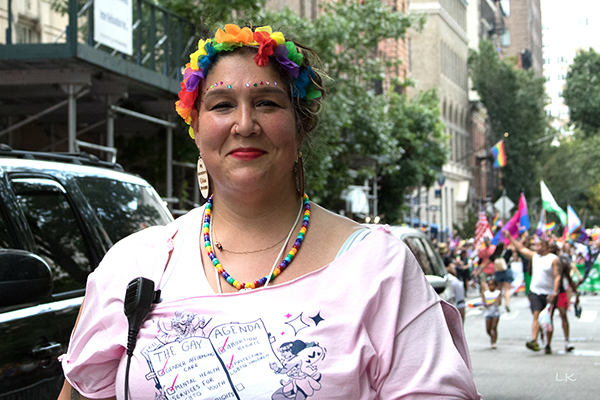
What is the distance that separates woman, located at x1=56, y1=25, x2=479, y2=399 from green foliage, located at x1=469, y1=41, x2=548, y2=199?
64937mm

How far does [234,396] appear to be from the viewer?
210 centimetres

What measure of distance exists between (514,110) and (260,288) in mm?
66876

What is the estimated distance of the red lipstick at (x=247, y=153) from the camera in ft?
7.59

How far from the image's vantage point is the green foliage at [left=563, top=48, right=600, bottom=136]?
81.6 metres

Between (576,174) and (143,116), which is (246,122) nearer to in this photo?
(143,116)

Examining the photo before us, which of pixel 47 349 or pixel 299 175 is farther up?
pixel 299 175

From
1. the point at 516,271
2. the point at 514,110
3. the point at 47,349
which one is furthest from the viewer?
the point at 514,110

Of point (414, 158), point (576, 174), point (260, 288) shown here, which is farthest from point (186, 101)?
point (576, 174)

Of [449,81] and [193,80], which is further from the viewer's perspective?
[449,81]

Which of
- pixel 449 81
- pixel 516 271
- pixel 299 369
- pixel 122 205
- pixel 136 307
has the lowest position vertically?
pixel 516 271

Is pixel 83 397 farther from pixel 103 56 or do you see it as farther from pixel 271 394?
pixel 103 56

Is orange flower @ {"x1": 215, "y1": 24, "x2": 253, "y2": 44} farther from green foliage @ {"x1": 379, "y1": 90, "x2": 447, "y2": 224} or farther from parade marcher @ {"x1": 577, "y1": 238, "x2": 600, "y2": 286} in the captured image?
green foliage @ {"x1": 379, "y1": 90, "x2": 447, "y2": 224}

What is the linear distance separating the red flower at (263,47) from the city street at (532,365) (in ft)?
25.7

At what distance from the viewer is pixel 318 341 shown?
2104 millimetres
